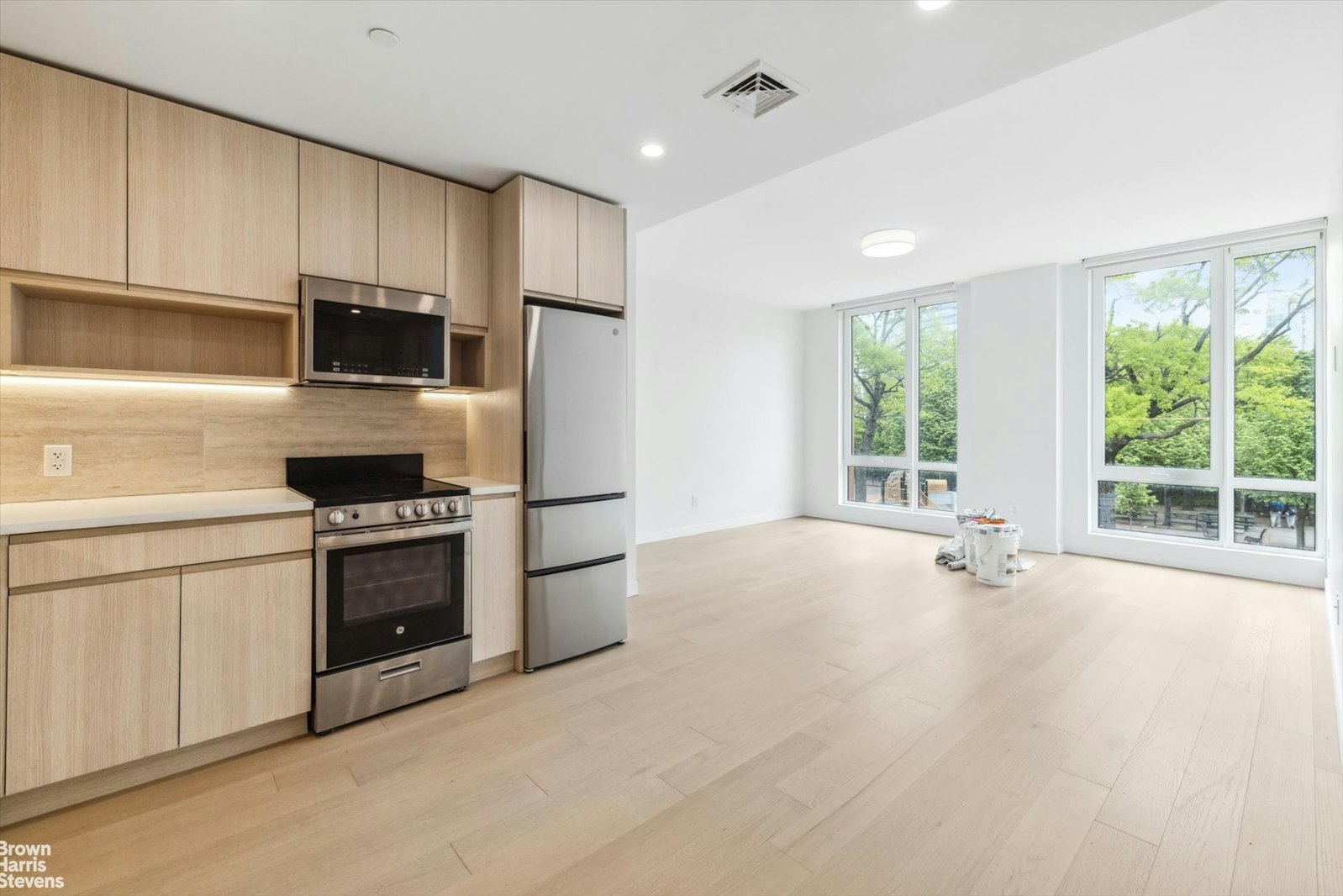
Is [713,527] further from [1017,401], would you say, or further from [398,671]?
[398,671]

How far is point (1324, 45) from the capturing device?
7.88ft

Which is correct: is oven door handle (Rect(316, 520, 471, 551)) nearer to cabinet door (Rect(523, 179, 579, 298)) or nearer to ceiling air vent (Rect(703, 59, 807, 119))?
cabinet door (Rect(523, 179, 579, 298))

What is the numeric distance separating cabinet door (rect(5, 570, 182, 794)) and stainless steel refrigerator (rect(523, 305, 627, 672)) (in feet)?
4.72

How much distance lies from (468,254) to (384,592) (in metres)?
1.81

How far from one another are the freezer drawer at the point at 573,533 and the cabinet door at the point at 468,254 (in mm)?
1145

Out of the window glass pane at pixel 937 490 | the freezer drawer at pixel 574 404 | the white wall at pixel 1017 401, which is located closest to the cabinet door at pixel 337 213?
the freezer drawer at pixel 574 404

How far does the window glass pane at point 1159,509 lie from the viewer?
517cm

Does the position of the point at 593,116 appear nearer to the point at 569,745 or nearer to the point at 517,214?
the point at 517,214

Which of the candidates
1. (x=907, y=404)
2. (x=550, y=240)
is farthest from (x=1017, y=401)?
(x=550, y=240)

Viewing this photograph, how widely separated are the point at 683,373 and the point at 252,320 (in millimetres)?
4566

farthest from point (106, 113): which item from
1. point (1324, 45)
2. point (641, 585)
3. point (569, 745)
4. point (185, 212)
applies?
point (1324, 45)

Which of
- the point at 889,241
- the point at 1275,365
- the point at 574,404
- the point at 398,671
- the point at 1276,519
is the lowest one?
the point at 398,671

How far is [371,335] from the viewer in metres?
2.77

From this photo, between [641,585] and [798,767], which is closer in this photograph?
[798,767]
